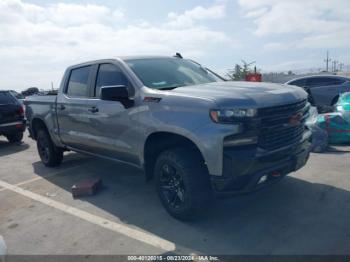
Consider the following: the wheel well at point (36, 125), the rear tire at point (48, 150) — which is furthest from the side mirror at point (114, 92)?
the wheel well at point (36, 125)

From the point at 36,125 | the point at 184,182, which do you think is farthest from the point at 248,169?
the point at 36,125

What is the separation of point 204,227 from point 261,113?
1.43 m

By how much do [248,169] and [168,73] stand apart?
6.48 feet

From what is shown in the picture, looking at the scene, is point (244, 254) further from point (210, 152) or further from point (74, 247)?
point (74, 247)

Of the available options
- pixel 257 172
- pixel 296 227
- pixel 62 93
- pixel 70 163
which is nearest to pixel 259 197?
pixel 296 227

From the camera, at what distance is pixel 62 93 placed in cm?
622

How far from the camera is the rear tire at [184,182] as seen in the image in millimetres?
3814

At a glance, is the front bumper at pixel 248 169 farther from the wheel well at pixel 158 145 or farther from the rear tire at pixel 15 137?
the rear tire at pixel 15 137

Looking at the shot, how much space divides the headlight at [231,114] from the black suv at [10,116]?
821cm

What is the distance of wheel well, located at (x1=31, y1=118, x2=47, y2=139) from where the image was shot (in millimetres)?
7082

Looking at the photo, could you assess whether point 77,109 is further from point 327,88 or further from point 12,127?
point 327,88

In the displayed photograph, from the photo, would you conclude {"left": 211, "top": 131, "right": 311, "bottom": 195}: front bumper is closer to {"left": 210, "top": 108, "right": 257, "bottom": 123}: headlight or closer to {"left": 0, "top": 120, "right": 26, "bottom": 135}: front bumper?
{"left": 210, "top": 108, "right": 257, "bottom": 123}: headlight

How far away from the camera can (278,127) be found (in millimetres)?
3736

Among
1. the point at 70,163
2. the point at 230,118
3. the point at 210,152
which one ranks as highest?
the point at 230,118
